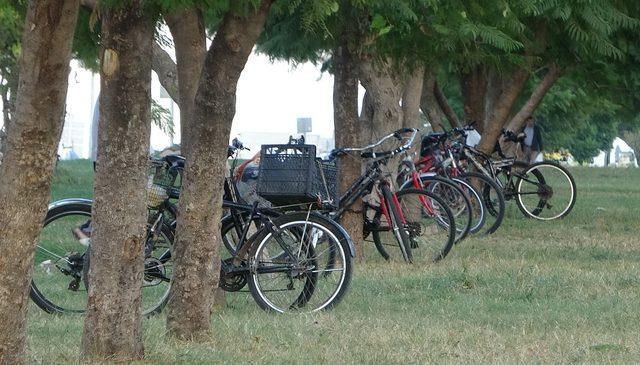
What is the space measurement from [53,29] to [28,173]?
1.85ft

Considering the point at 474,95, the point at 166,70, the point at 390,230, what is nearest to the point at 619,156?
the point at 474,95

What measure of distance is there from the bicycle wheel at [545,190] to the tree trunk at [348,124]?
17.3 ft

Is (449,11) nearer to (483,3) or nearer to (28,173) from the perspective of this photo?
(483,3)

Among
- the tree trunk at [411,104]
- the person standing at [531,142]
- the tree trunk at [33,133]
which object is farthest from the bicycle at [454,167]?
the tree trunk at [33,133]

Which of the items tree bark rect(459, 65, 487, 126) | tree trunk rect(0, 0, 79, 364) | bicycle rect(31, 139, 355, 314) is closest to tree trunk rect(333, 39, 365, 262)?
bicycle rect(31, 139, 355, 314)

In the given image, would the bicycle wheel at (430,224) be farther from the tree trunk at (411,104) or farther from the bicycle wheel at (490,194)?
the tree trunk at (411,104)

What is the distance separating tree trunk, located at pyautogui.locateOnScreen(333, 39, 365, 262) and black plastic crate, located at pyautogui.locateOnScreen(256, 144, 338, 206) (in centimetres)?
186

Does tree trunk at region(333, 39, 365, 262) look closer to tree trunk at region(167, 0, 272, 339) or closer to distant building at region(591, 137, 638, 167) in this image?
tree trunk at region(167, 0, 272, 339)

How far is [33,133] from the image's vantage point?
5562 mm

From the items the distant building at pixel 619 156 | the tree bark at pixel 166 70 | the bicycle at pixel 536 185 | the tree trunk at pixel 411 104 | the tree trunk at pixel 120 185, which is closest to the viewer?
the tree trunk at pixel 120 185

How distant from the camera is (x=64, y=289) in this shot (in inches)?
350

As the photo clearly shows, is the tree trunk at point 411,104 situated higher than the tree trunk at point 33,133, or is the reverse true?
the tree trunk at point 411,104

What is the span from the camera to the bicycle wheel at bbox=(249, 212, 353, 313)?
348 inches

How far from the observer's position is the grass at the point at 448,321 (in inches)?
276
